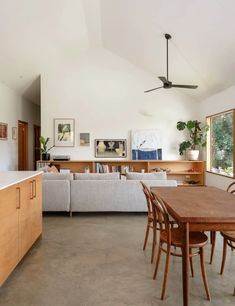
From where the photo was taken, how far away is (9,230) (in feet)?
8.20

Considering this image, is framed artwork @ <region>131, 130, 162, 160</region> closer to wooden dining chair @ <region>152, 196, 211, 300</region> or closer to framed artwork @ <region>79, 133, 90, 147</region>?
framed artwork @ <region>79, 133, 90, 147</region>

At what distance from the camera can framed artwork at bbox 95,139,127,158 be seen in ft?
26.3

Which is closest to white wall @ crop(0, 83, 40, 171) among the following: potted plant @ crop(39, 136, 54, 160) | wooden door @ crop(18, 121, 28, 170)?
wooden door @ crop(18, 121, 28, 170)

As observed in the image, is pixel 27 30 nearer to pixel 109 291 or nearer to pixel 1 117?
pixel 1 117

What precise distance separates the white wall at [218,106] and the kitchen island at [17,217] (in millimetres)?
4325

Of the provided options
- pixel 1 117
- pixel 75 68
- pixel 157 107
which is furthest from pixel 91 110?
pixel 1 117

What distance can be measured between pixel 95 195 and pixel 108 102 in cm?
382

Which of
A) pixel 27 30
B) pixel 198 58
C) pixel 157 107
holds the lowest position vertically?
pixel 157 107

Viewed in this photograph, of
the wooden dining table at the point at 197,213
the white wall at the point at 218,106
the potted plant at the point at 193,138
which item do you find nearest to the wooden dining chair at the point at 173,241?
the wooden dining table at the point at 197,213

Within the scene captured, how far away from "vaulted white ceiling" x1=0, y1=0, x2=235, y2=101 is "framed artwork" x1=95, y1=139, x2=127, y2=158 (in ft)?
7.45

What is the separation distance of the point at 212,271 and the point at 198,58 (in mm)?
4341

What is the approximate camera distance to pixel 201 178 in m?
7.79

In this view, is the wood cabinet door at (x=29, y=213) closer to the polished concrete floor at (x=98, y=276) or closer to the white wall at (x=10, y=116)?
the polished concrete floor at (x=98, y=276)

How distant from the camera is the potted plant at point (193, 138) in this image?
7.55 m
